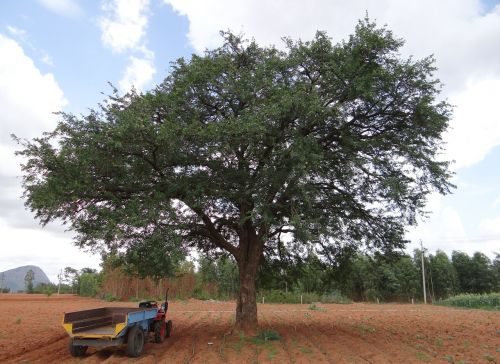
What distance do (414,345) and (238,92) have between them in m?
9.51

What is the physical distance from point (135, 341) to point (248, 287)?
4694 mm

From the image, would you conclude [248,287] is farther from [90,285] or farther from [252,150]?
[90,285]

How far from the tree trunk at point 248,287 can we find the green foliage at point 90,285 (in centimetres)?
4127

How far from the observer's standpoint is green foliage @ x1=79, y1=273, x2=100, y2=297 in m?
52.5

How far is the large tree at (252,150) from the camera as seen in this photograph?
12.0 m

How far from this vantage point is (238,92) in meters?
13.5

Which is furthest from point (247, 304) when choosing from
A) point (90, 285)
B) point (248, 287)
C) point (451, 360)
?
point (90, 285)

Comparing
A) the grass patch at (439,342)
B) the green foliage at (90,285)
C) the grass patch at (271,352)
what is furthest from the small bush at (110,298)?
the grass patch at (439,342)

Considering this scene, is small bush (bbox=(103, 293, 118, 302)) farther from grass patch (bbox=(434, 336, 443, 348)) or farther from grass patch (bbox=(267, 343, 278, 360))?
grass patch (bbox=(434, 336, 443, 348))

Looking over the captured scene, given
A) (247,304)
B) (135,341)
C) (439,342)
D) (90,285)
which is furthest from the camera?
(90,285)

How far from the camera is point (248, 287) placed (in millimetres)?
14867

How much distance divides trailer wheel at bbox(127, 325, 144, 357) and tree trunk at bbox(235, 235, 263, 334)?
3978 millimetres

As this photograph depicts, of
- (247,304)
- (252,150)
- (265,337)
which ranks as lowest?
(265,337)

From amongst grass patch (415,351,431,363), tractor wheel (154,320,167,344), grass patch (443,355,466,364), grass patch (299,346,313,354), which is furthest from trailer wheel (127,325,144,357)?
grass patch (443,355,466,364)
